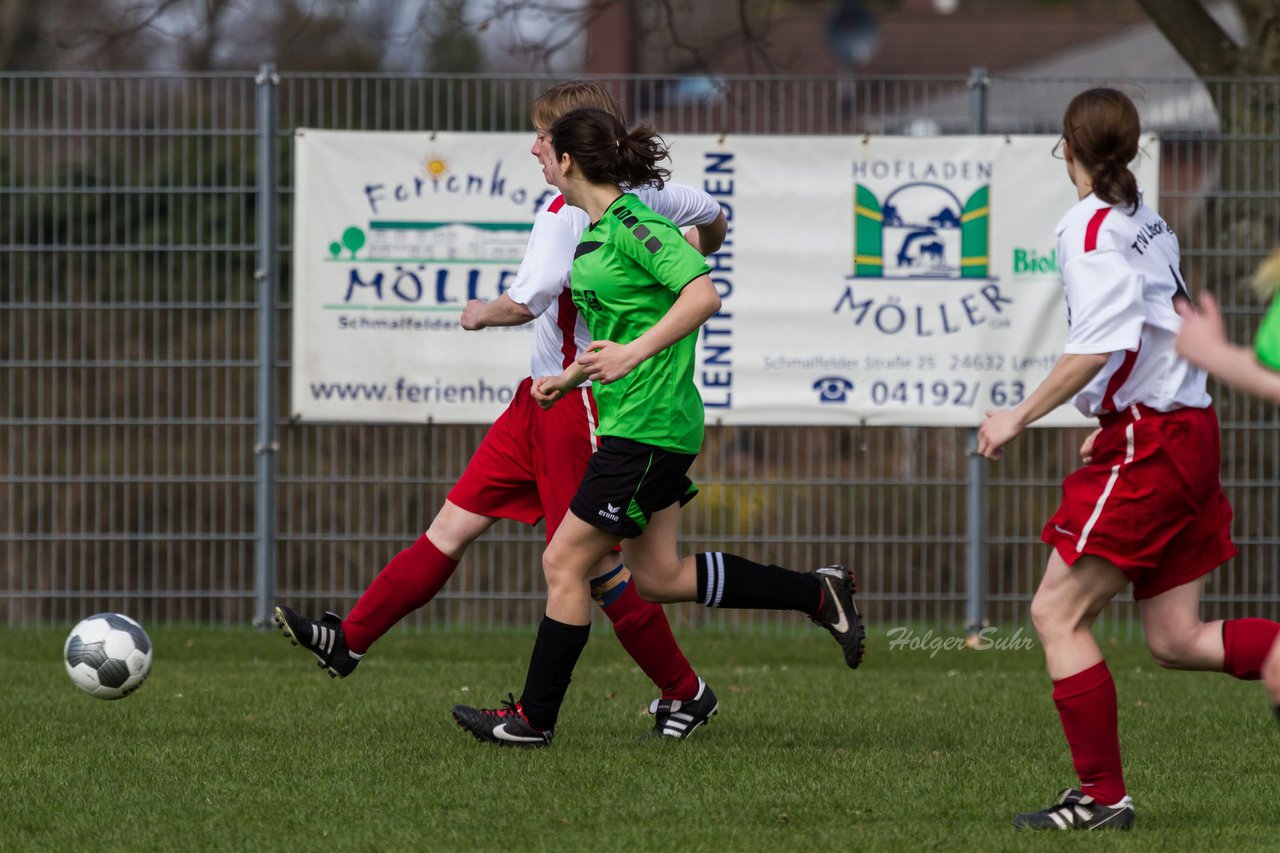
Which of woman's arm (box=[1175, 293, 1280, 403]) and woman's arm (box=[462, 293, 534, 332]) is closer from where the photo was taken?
woman's arm (box=[1175, 293, 1280, 403])

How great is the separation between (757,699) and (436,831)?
9.07ft

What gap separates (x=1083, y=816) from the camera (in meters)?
4.24

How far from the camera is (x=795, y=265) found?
344 inches

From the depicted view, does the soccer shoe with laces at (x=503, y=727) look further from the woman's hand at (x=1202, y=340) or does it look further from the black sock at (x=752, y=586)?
the woman's hand at (x=1202, y=340)

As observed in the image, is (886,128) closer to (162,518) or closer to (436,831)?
(162,518)

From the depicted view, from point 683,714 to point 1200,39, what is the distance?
20.9 ft

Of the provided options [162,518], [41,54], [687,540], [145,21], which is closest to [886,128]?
[687,540]

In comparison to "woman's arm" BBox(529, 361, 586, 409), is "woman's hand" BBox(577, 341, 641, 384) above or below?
above

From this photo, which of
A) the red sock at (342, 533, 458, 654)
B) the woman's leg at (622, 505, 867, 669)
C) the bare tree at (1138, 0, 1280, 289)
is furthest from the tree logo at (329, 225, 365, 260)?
the bare tree at (1138, 0, 1280, 289)

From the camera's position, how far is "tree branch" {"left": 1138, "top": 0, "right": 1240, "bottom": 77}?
10.1m

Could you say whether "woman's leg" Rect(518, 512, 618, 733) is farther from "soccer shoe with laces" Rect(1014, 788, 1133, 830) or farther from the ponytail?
the ponytail

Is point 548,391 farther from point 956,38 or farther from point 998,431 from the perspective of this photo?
point 956,38

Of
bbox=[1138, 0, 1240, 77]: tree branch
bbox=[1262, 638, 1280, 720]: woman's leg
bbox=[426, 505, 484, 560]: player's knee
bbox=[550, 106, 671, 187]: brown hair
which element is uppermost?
bbox=[1138, 0, 1240, 77]: tree branch

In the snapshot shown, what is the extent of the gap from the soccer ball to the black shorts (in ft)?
6.11
